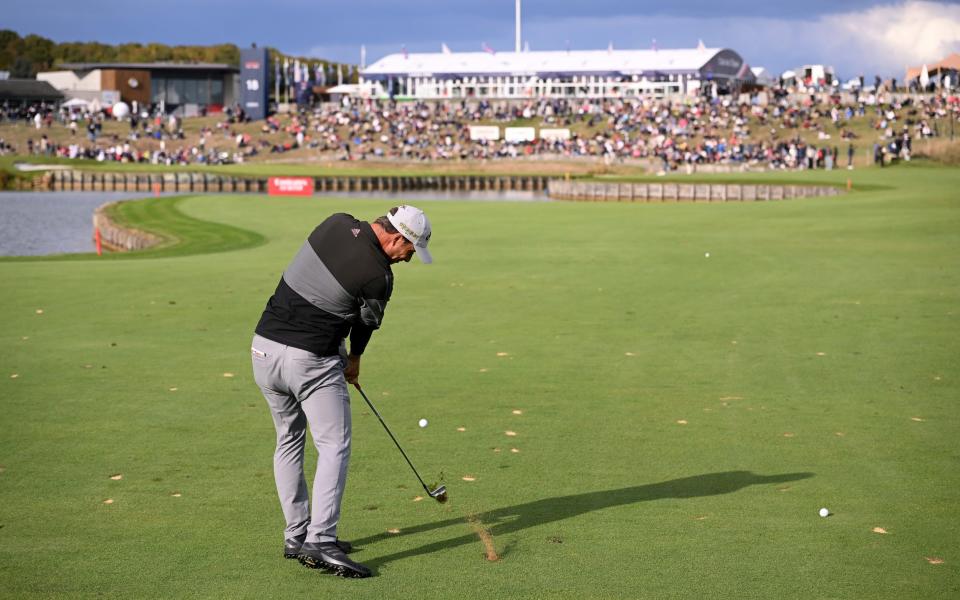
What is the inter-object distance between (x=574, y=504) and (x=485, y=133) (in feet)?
320

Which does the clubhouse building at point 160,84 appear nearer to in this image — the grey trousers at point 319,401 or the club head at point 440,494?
the club head at point 440,494

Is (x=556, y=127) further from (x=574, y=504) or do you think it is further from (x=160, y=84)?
(x=574, y=504)

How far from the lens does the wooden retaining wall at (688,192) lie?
194 ft

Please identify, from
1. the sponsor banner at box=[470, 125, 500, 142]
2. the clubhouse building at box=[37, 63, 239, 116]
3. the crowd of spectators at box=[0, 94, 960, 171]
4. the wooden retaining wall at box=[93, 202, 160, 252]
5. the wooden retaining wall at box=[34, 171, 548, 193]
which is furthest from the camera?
the clubhouse building at box=[37, 63, 239, 116]

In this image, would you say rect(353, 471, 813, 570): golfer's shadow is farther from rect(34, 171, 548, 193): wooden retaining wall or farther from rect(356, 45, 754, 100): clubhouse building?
rect(356, 45, 754, 100): clubhouse building

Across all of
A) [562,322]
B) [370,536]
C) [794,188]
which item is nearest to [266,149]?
[794,188]

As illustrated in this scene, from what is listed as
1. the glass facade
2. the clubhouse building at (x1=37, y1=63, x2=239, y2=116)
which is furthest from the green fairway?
the glass facade

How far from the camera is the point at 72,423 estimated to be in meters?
10.9

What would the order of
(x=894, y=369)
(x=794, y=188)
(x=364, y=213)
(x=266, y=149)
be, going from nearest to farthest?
1. (x=894, y=369)
2. (x=364, y=213)
3. (x=794, y=188)
4. (x=266, y=149)

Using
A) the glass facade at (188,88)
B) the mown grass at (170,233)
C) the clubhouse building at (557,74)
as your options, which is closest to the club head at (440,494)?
the mown grass at (170,233)

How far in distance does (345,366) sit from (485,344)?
8.10m

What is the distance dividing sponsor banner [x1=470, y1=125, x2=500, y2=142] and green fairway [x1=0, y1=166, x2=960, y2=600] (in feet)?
269

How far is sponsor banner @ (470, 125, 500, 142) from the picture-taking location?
342 feet

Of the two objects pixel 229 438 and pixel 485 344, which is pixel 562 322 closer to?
pixel 485 344
